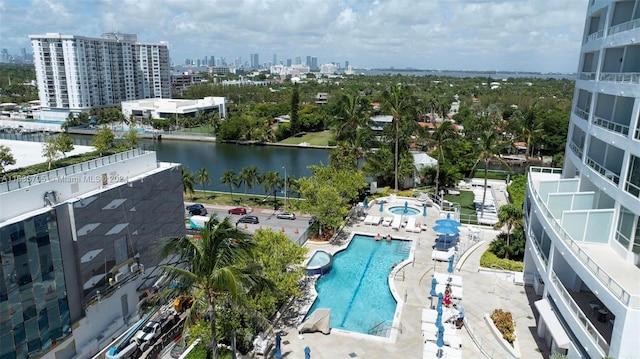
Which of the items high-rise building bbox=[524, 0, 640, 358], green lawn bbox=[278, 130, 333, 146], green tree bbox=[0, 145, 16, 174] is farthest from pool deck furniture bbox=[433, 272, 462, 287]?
green lawn bbox=[278, 130, 333, 146]

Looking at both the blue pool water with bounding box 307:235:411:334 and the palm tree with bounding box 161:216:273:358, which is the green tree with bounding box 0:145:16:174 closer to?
the palm tree with bounding box 161:216:273:358

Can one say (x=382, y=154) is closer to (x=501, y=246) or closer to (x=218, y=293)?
(x=501, y=246)

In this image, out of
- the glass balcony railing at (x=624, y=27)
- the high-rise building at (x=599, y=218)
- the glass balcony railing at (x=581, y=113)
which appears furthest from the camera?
the glass balcony railing at (x=581, y=113)

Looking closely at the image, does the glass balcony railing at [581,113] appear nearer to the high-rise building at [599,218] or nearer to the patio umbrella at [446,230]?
the high-rise building at [599,218]

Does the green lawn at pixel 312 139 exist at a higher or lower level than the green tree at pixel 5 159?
lower

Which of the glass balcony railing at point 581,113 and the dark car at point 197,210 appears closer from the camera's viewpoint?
the glass balcony railing at point 581,113

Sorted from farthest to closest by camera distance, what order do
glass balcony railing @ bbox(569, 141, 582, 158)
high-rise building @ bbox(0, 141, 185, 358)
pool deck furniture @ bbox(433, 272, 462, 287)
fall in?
pool deck furniture @ bbox(433, 272, 462, 287) < glass balcony railing @ bbox(569, 141, 582, 158) < high-rise building @ bbox(0, 141, 185, 358)

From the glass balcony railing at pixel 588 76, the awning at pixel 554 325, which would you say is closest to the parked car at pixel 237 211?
the awning at pixel 554 325
